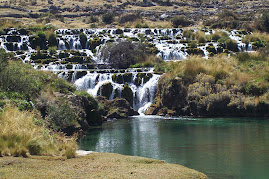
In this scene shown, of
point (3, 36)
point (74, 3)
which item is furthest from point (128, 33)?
point (74, 3)

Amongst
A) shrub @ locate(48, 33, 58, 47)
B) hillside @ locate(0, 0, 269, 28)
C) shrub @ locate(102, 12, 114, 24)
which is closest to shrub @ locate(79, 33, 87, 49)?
shrub @ locate(48, 33, 58, 47)

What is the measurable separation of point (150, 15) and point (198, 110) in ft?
181

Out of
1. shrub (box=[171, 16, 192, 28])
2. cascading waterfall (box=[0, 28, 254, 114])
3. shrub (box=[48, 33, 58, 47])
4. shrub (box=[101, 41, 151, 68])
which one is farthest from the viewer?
shrub (box=[171, 16, 192, 28])

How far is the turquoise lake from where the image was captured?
16656 mm

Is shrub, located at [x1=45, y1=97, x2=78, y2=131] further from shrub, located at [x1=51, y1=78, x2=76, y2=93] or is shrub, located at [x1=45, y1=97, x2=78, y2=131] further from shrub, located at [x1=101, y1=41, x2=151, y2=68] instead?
shrub, located at [x1=101, y1=41, x2=151, y2=68]

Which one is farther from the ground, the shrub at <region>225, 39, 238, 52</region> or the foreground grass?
the shrub at <region>225, 39, 238, 52</region>

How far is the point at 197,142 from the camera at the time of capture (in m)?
22.6

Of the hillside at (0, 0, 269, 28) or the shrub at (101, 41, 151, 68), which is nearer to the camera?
the shrub at (101, 41, 151, 68)

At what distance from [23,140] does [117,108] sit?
2343 cm

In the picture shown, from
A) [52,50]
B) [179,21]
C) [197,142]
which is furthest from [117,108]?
[179,21]

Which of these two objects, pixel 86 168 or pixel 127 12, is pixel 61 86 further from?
pixel 127 12

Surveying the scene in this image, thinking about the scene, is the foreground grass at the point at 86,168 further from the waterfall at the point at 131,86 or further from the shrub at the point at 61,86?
the waterfall at the point at 131,86

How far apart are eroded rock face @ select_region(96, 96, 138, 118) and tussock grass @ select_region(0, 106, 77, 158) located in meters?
20.5

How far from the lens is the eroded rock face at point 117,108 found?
35344 millimetres
